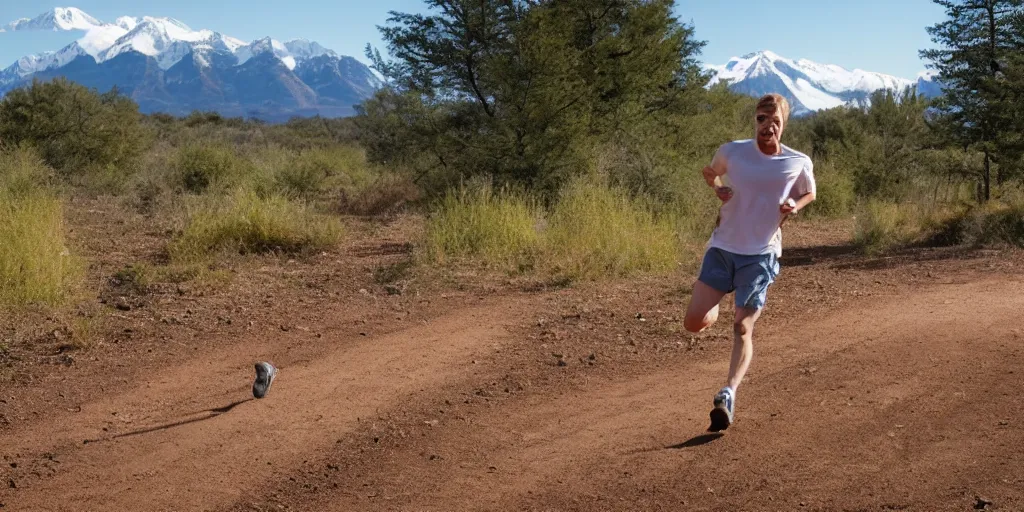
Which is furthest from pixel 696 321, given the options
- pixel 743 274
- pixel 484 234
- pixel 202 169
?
pixel 202 169

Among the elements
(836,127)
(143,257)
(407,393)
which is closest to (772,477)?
(407,393)

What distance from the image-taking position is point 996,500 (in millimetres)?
3756

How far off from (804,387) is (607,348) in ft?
5.13

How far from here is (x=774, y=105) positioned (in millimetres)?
4531

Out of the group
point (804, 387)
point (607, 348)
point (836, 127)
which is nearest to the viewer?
point (804, 387)

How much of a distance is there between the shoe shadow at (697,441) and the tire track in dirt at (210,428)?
1.78 metres

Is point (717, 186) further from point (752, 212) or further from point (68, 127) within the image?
point (68, 127)

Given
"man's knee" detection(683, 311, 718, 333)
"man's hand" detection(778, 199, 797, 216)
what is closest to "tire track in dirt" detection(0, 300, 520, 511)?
"man's knee" detection(683, 311, 718, 333)

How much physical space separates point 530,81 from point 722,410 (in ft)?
29.3

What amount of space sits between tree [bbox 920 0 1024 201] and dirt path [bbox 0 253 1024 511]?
8369 millimetres

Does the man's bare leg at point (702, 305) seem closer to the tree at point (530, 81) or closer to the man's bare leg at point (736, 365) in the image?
the man's bare leg at point (736, 365)

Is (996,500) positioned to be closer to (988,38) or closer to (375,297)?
(375,297)

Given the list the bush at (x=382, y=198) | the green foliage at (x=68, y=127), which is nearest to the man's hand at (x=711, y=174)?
the bush at (x=382, y=198)

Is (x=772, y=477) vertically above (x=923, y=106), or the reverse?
(x=923, y=106)
